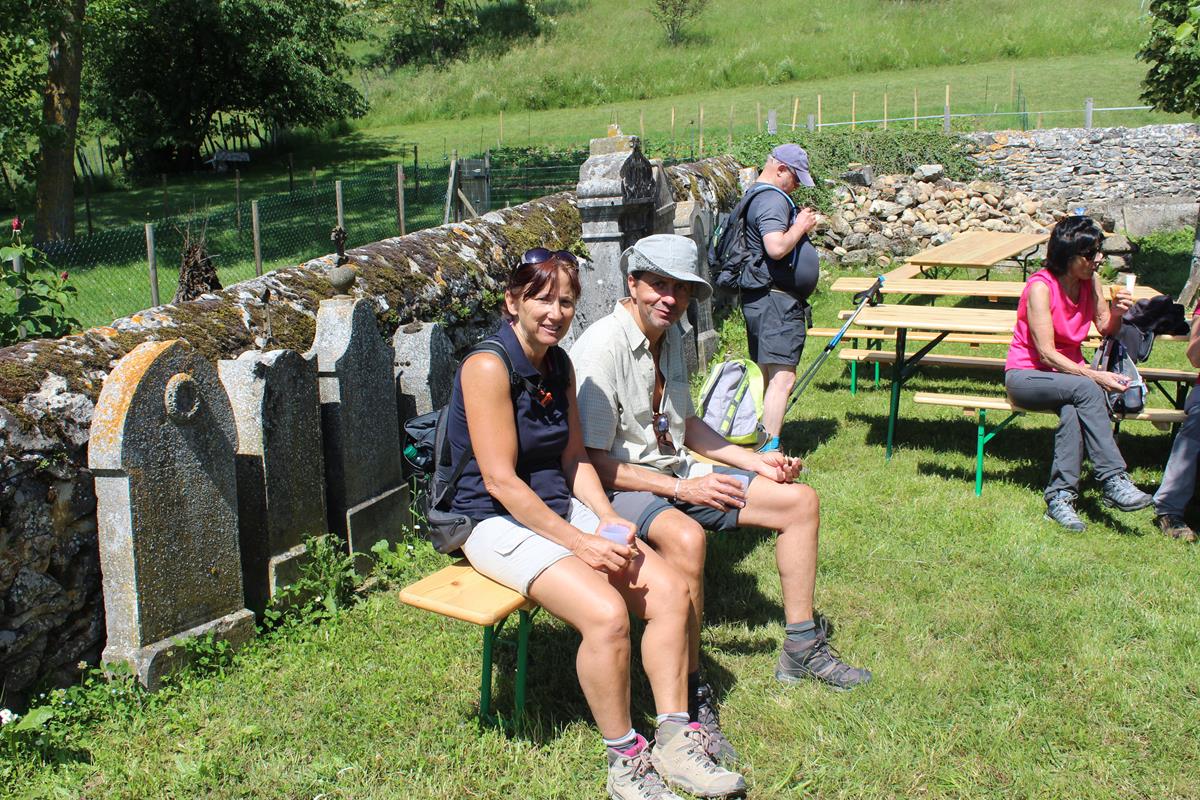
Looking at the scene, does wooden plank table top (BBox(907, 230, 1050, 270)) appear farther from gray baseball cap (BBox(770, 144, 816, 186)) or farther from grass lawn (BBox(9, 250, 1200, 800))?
grass lawn (BBox(9, 250, 1200, 800))

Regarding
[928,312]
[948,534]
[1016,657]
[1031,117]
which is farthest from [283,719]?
[1031,117]

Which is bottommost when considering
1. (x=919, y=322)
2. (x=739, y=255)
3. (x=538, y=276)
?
(x=919, y=322)

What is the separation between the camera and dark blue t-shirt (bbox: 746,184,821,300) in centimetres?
538

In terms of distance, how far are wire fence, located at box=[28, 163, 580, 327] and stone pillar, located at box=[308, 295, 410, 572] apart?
6896 mm

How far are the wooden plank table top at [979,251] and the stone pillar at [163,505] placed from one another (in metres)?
6.50

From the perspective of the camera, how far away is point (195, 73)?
29312mm

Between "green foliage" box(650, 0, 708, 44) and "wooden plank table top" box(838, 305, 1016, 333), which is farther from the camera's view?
"green foliage" box(650, 0, 708, 44)

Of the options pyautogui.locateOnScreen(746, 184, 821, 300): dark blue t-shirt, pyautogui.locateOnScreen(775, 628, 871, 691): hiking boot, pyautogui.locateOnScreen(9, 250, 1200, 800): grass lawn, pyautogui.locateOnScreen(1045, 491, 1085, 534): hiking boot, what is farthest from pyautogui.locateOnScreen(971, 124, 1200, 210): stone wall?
pyautogui.locateOnScreen(775, 628, 871, 691): hiking boot

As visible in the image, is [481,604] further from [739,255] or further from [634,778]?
[739,255]

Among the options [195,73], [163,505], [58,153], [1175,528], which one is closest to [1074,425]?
[1175,528]

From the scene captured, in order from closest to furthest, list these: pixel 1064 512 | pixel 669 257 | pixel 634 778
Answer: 1. pixel 634 778
2. pixel 669 257
3. pixel 1064 512

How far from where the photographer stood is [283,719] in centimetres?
318

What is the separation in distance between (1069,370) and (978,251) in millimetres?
4405

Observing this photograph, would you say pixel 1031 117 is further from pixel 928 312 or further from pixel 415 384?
pixel 415 384
